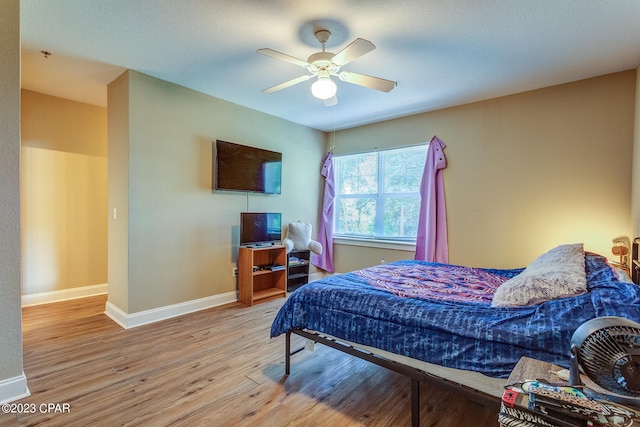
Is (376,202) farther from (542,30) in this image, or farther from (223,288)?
(542,30)

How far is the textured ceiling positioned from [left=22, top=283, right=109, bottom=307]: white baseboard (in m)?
2.44

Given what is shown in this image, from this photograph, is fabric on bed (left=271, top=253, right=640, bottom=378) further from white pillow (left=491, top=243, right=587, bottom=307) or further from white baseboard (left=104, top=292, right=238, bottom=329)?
white baseboard (left=104, top=292, right=238, bottom=329)

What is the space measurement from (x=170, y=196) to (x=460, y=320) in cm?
303

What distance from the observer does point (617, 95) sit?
9.32 feet

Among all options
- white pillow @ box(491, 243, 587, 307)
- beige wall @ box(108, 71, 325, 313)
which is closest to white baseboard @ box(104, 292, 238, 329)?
beige wall @ box(108, 71, 325, 313)

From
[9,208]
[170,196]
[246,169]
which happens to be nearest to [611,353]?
[9,208]

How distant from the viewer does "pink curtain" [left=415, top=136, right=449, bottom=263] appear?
385cm

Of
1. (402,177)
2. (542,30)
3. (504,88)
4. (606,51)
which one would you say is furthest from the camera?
(402,177)

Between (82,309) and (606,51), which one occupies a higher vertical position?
(606,51)

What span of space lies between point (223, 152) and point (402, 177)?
2.43m

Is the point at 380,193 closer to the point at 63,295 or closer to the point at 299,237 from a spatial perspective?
the point at 299,237

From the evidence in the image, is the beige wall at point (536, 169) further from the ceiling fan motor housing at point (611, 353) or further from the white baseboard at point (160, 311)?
the ceiling fan motor housing at point (611, 353)

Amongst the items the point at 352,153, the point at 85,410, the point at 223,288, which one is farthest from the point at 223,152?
the point at 85,410

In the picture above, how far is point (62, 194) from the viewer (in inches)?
153
